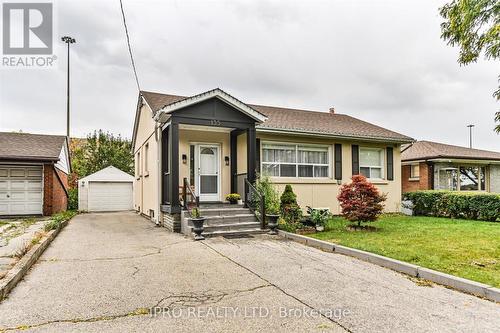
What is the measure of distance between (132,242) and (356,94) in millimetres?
A: 14741

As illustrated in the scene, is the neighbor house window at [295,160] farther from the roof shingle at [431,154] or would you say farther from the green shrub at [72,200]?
the green shrub at [72,200]

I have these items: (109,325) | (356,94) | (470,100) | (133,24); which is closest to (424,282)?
(109,325)

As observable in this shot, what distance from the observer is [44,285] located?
4.59 meters

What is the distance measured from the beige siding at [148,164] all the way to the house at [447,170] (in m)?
13.1

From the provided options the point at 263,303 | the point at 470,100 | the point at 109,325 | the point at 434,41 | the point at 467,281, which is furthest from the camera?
the point at 470,100

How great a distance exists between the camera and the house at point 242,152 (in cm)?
1016

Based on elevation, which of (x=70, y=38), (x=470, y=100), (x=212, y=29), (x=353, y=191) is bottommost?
(x=353, y=191)

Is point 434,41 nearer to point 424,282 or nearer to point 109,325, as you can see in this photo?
point 424,282

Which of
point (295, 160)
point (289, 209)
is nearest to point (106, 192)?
point (295, 160)

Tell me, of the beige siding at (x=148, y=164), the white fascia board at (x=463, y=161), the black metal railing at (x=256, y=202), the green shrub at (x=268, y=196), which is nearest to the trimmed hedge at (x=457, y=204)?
the white fascia board at (x=463, y=161)

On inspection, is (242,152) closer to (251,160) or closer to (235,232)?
(251,160)

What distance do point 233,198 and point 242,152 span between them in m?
1.98

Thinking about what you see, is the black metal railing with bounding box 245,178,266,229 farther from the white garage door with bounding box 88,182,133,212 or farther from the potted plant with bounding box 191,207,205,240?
the white garage door with bounding box 88,182,133,212

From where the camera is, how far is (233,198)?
1084 centimetres
